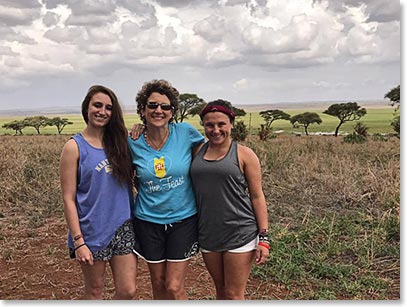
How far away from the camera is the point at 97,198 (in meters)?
1.87

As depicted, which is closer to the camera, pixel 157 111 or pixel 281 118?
pixel 157 111

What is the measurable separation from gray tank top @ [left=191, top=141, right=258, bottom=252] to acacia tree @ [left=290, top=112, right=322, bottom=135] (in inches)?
523

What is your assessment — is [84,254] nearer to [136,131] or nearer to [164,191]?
[164,191]

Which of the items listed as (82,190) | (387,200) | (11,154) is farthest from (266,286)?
(11,154)

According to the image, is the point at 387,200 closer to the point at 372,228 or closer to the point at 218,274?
the point at 372,228

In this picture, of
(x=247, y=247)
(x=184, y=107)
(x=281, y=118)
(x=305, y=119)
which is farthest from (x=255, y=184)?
(x=305, y=119)

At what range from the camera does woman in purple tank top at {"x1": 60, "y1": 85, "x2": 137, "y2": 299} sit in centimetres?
186

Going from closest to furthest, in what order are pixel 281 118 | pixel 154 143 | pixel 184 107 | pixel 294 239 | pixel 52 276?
1. pixel 154 143
2. pixel 184 107
3. pixel 52 276
4. pixel 294 239
5. pixel 281 118

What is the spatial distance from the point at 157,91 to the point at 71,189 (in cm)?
50

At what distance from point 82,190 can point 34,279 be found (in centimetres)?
173

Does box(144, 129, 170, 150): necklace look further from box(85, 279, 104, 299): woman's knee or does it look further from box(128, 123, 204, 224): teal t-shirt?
box(85, 279, 104, 299): woman's knee

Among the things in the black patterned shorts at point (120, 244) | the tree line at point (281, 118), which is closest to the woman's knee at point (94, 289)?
the black patterned shorts at point (120, 244)

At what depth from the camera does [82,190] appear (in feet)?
6.18

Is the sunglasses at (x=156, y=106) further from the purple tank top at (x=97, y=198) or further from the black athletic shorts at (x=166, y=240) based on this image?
the black athletic shorts at (x=166, y=240)
